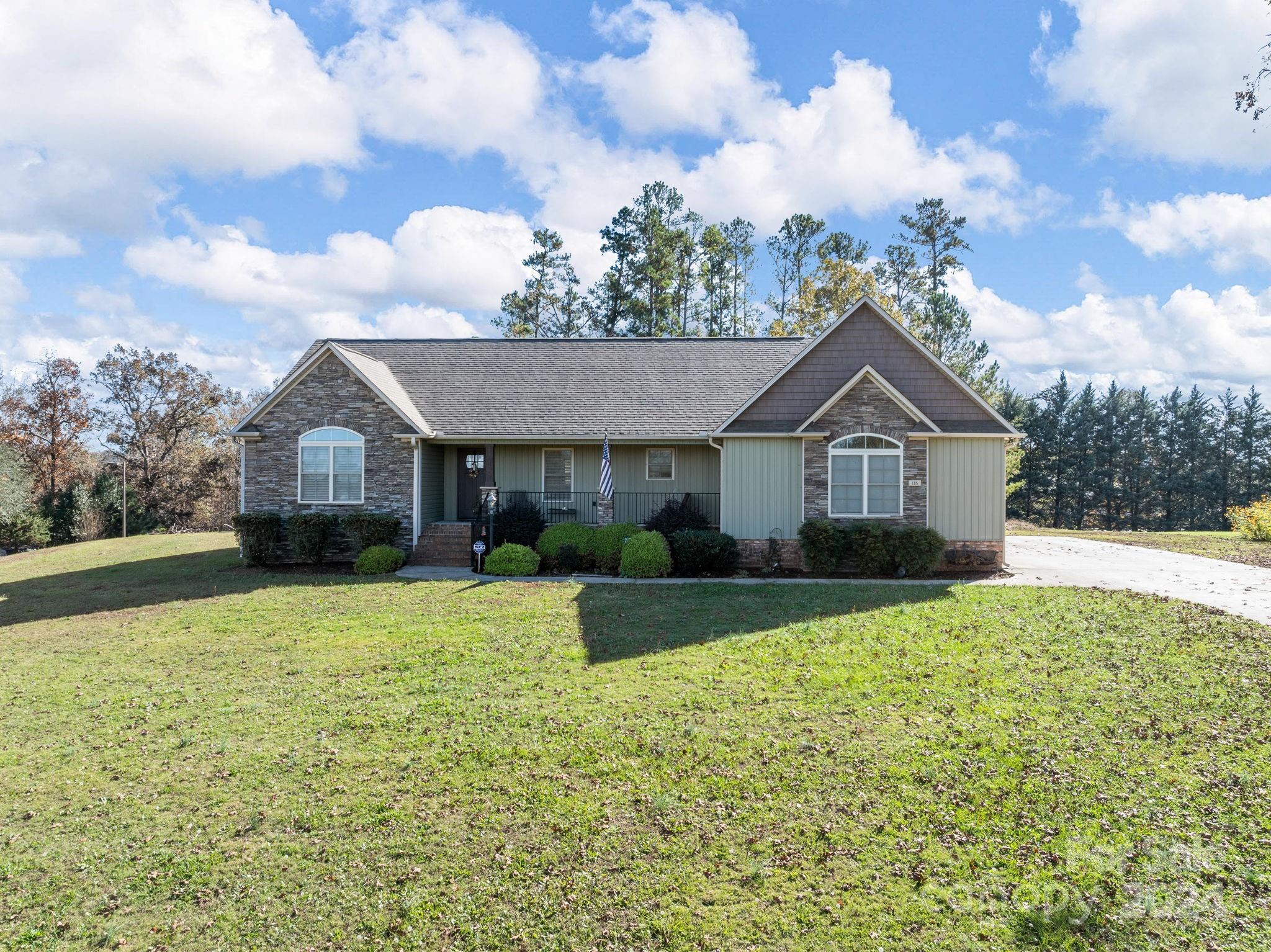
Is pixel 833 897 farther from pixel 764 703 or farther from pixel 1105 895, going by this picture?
pixel 764 703

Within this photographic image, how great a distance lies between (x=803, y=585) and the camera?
1352 cm

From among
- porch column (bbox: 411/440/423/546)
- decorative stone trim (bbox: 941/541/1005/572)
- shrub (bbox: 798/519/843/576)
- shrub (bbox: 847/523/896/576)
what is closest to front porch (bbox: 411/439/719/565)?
porch column (bbox: 411/440/423/546)

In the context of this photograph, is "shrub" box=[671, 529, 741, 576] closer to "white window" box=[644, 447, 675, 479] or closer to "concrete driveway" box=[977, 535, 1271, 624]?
"white window" box=[644, 447, 675, 479]

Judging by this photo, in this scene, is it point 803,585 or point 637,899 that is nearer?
point 637,899

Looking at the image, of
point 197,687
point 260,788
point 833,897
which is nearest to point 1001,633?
point 833,897

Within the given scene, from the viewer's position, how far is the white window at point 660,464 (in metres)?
18.9

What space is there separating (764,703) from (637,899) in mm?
3170

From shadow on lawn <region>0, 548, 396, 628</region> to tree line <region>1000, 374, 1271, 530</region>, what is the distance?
44.5 metres

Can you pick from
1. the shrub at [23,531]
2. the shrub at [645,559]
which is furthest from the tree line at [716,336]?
the shrub at [645,559]

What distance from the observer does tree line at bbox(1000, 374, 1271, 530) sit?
45.5 meters

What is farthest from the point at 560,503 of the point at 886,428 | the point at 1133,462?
the point at 1133,462

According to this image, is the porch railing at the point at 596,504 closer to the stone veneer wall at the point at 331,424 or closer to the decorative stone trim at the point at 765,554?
the decorative stone trim at the point at 765,554

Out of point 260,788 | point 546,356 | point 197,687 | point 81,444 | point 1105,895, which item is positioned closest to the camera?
point 1105,895

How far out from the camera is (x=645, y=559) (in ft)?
48.5
